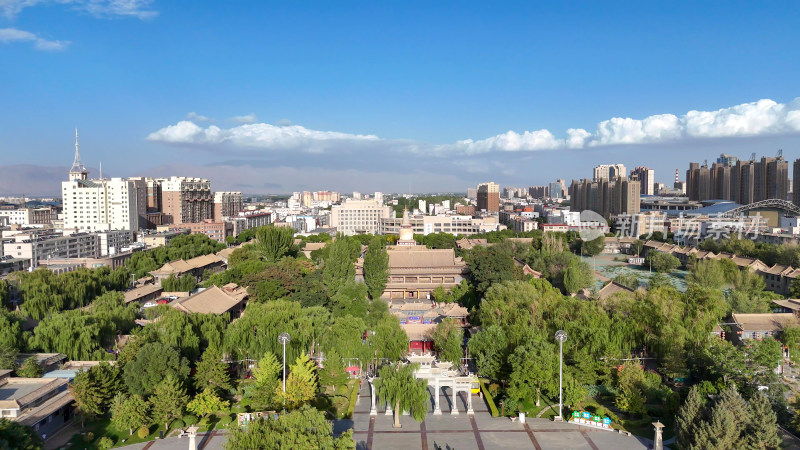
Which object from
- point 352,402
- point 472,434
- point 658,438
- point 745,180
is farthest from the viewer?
point 745,180

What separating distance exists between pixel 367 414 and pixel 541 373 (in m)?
5.15

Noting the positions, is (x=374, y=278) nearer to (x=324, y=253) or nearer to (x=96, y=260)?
(x=324, y=253)

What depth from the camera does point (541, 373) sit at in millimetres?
16500

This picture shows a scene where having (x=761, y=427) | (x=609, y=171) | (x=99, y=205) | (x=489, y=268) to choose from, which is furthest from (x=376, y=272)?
(x=609, y=171)

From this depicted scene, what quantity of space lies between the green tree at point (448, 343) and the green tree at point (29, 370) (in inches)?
510

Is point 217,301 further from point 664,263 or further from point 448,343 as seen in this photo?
point 664,263

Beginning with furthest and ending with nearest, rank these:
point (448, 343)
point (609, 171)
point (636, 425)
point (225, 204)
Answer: point (609, 171) → point (225, 204) → point (448, 343) → point (636, 425)

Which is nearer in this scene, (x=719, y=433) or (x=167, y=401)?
(x=719, y=433)

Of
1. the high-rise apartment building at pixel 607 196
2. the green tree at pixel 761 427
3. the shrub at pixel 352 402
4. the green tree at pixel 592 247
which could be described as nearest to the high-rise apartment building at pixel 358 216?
the green tree at pixel 592 247

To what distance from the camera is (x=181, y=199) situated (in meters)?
81.7

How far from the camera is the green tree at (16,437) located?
11.8 metres

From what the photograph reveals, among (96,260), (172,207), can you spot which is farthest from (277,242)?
(172,207)

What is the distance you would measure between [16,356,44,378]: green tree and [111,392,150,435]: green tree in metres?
4.65

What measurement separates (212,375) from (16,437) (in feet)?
19.1
